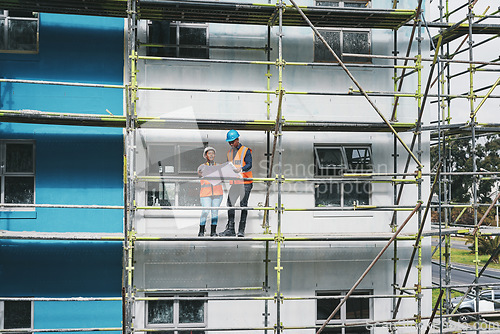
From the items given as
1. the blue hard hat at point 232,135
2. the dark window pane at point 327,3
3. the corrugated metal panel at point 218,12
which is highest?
the dark window pane at point 327,3

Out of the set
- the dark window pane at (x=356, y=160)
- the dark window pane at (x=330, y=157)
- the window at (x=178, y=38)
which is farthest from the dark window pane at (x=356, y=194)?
the window at (x=178, y=38)

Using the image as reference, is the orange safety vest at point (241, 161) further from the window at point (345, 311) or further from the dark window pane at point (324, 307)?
the dark window pane at point (324, 307)

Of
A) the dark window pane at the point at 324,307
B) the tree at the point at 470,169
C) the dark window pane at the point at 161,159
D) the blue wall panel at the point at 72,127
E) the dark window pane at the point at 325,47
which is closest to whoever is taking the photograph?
the blue wall panel at the point at 72,127

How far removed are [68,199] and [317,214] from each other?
4.67m

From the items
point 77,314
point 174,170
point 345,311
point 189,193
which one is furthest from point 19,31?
point 345,311

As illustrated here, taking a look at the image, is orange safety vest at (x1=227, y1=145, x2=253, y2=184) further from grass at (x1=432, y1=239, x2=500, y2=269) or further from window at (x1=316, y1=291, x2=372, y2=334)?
grass at (x1=432, y1=239, x2=500, y2=269)

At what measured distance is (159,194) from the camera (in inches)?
341

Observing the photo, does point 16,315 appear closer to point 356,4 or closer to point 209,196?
point 209,196

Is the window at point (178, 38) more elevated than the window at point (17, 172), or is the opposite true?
the window at point (178, 38)

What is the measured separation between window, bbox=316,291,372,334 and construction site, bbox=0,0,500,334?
0.08 feet

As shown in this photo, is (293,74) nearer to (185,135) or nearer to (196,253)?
(185,135)

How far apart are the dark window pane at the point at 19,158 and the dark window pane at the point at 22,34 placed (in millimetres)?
1838

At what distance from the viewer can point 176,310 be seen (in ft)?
28.3

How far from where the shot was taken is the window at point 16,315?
8391 mm
